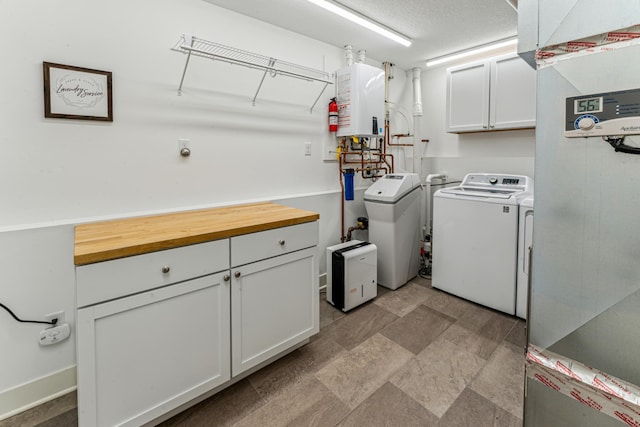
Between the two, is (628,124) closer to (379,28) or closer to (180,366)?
(180,366)

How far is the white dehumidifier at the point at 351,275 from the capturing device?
2572 millimetres

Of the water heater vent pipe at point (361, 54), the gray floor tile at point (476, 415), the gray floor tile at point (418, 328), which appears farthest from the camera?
the water heater vent pipe at point (361, 54)

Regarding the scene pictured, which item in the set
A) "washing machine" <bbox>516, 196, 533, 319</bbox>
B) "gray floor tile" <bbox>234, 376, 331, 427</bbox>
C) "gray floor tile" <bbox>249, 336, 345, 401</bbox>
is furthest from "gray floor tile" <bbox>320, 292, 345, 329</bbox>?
"washing machine" <bbox>516, 196, 533, 319</bbox>

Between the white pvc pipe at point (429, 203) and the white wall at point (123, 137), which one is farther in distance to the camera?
the white pvc pipe at point (429, 203)

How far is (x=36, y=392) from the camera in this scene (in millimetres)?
1630

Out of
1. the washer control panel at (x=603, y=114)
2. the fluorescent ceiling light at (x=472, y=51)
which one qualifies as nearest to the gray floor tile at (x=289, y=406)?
the washer control panel at (x=603, y=114)

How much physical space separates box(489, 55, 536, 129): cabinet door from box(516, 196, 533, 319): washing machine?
83 centimetres

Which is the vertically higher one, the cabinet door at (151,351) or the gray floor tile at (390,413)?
the cabinet door at (151,351)

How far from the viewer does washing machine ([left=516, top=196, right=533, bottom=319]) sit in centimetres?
233

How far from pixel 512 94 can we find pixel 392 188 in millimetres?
1348

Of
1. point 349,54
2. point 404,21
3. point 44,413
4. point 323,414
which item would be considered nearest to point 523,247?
point 323,414

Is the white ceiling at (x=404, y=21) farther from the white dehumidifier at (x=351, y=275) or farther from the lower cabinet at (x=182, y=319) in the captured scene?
the white dehumidifier at (x=351, y=275)

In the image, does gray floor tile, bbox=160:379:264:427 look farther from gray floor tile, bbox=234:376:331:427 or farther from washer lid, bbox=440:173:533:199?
washer lid, bbox=440:173:533:199

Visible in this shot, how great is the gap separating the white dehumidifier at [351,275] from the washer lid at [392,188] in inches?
19.1
